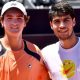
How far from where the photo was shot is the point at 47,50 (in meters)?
2.83

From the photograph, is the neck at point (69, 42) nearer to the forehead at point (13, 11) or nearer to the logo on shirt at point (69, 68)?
the logo on shirt at point (69, 68)

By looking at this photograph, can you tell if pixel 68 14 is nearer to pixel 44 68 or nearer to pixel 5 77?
pixel 44 68

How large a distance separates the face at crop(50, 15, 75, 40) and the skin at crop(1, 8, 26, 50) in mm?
266

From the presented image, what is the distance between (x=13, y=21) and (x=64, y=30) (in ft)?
1.36

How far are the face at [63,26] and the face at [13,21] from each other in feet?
0.91

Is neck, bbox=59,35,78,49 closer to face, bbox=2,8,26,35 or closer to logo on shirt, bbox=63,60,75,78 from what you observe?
logo on shirt, bbox=63,60,75,78

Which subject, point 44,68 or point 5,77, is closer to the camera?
point 5,77

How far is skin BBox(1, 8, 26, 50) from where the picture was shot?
8.52ft

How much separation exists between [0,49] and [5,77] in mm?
223

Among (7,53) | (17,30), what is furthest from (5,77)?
(17,30)

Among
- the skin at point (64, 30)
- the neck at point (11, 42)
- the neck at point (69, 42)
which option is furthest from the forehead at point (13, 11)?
the neck at point (69, 42)

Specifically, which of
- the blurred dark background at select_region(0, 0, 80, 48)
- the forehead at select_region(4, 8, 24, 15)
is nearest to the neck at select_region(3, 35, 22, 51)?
the forehead at select_region(4, 8, 24, 15)

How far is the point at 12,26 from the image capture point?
258cm

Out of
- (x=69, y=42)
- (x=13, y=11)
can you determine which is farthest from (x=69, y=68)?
(x=13, y=11)
